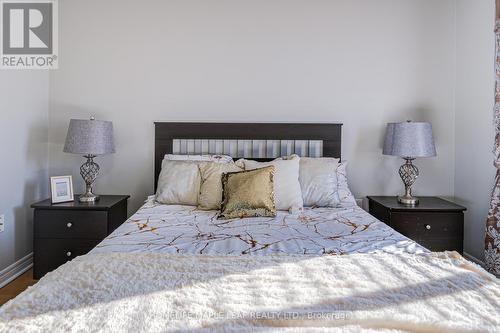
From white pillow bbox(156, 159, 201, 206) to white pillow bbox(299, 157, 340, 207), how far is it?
2.56 feet

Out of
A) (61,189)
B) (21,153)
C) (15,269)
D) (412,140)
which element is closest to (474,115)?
(412,140)

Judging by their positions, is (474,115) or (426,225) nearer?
(426,225)

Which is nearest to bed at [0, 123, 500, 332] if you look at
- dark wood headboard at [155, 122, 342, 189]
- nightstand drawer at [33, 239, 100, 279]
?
nightstand drawer at [33, 239, 100, 279]

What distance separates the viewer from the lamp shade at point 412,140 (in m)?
2.77

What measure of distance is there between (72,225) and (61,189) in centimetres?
35

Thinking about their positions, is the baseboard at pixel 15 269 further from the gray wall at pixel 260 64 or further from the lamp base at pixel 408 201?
the lamp base at pixel 408 201

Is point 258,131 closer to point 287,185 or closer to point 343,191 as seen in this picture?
point 287,185

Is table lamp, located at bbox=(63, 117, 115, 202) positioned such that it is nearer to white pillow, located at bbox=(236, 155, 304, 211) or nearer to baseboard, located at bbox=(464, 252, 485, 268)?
white pillow, located at bbox=(236, 155, 304, 211)

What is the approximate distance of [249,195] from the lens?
2312mm

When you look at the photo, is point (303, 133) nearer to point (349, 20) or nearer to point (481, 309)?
point (349, 20)

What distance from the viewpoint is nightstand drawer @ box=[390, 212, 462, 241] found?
2.69m

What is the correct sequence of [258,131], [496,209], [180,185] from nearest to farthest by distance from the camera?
[496,209] → [180,185] → [258,131]

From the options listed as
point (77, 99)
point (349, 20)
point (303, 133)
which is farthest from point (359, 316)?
point (77, 99)

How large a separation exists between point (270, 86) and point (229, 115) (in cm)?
43
